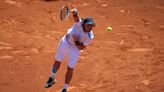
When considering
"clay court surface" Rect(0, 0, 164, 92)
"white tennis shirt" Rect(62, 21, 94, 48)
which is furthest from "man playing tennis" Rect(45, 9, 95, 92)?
"clay court surface" Rect(0, 0, 164, 92)

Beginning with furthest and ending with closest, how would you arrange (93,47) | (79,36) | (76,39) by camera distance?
(93,47) < (79,36) < (76,39)

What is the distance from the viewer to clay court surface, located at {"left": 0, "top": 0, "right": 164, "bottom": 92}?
314 inches

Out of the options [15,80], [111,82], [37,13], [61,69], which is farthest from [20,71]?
[37,13]

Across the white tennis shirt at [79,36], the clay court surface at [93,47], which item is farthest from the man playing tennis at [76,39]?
the clay court surface at [93,47]

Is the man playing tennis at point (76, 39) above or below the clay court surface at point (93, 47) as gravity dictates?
above

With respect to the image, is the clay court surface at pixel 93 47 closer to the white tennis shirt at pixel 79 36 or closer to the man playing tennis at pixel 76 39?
the man playing tennis at pixel 76 39

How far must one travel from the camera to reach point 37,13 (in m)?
12.2

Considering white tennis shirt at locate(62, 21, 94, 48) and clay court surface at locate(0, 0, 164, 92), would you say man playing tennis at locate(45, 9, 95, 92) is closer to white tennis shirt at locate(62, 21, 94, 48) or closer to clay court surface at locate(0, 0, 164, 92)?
white tennis shirt at locate(62, 21, 94, 48)

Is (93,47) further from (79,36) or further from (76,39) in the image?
(76,39)

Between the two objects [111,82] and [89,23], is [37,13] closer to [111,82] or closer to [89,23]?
[111,82]

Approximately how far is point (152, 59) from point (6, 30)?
14.5ft

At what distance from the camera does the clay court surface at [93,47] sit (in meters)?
7.98

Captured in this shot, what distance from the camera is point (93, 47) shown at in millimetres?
9992

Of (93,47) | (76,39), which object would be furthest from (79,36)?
(93,47)
